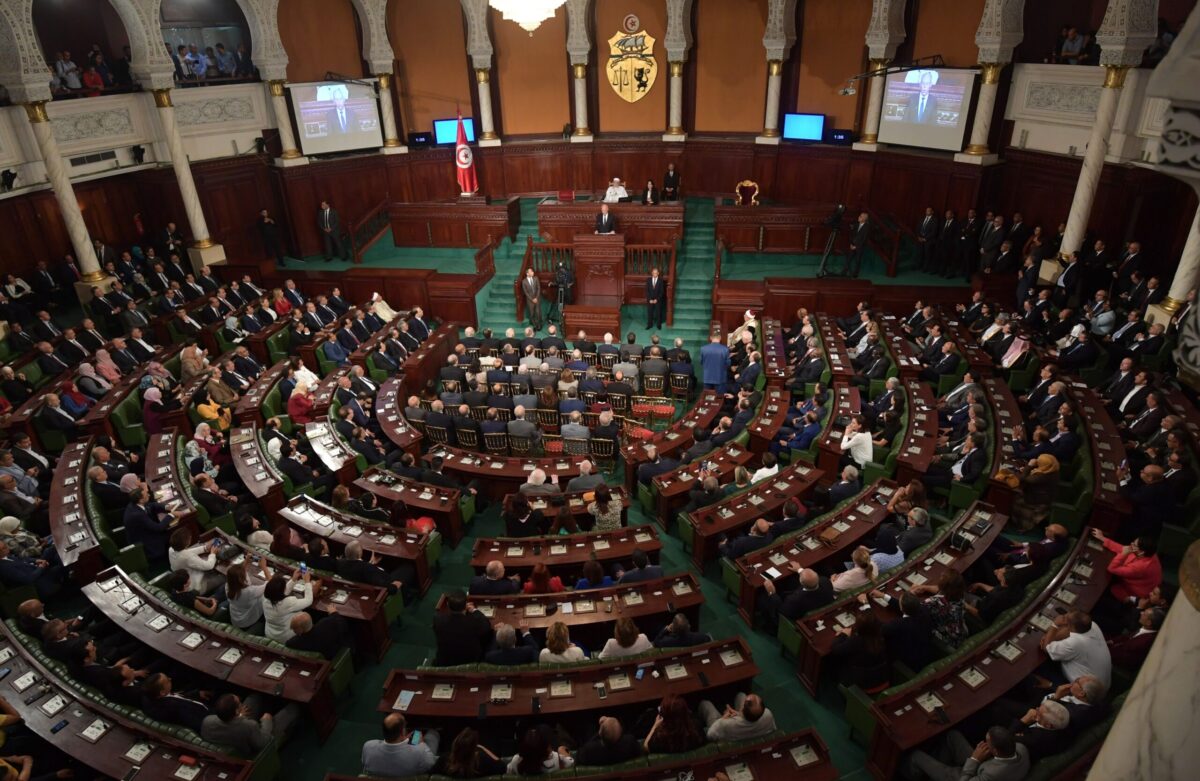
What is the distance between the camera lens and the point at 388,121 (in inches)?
839

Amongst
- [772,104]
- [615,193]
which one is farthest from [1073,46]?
[615,193]

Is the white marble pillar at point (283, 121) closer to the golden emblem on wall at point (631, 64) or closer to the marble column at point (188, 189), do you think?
the marble column at point (188, 189)

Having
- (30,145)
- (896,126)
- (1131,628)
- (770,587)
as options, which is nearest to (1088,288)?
(896,126)

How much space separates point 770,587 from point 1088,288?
11.0 m

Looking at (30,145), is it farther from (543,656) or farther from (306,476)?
(543,656)

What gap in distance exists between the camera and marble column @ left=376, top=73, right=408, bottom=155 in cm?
2098

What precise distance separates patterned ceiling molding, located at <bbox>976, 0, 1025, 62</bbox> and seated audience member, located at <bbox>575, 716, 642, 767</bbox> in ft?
54.6

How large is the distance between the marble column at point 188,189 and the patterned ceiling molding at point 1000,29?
1866 centimetres

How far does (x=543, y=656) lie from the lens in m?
6.78

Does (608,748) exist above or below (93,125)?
below

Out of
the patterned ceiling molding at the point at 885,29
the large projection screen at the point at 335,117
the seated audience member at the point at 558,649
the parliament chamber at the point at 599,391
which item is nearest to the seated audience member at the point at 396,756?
the parliament chamber at the point at 599,391

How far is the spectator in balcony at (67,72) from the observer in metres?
15.8

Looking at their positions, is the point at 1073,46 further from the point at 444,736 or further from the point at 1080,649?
the point at 444,736

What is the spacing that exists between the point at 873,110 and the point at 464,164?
1130cm
